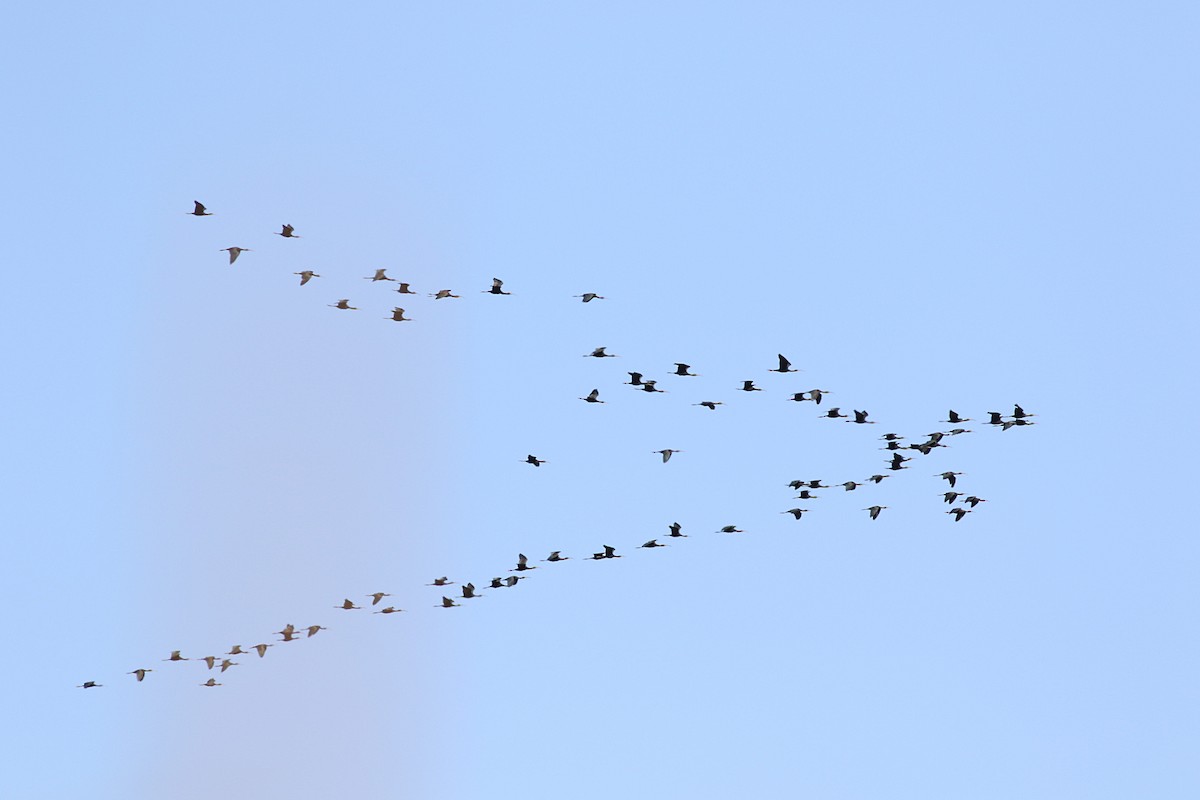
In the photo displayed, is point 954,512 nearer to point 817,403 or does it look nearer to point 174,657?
point 817,403

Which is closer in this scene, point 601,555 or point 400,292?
point 400,292

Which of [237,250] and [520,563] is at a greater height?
[237,250]

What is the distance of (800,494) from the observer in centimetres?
13412

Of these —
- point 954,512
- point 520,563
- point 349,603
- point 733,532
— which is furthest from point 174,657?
point 954,512

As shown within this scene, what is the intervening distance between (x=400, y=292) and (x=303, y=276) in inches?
202

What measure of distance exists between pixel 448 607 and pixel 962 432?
30.4 metres

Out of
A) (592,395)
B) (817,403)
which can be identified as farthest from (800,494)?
(592,395)

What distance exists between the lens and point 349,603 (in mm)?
126938

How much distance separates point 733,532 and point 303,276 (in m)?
27.8

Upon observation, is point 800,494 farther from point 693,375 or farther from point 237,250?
point 237,250

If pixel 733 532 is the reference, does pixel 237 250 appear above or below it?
above

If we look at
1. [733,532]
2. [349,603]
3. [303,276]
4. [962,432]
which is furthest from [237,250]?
[962,432]

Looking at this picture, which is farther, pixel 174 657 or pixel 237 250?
pixel 174 657

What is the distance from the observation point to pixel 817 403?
131m
